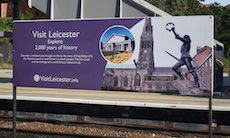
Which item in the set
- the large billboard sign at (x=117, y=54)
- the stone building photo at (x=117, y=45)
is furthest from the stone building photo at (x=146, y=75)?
the stone building photo at (x=117, y=45)

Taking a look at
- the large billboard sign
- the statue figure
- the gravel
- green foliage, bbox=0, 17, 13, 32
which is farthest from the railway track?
green foliage, bbox=0, 17, 13, 32

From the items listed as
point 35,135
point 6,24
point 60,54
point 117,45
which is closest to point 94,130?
point 35,135

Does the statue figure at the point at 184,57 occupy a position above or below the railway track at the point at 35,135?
above

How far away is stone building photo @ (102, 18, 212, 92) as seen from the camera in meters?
7.09

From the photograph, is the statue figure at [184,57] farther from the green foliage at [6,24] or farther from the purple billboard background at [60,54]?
the green foliage at [6,24]

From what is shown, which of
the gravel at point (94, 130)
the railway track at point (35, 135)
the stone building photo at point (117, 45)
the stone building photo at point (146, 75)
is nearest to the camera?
the stone building photo at point (146, 75)

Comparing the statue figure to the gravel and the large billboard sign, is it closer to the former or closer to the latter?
the large billboard sign

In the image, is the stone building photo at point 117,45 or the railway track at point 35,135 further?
the railway track at point 35,135

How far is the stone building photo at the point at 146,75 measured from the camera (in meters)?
7.09

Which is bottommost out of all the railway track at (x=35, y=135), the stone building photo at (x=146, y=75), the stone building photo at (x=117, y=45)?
the railway track at (x=35, y=135)

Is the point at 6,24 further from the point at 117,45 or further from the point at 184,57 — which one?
the point at 184,57

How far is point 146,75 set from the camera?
7574 millimetres

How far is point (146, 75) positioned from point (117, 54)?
621 millimetres

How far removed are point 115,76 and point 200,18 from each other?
5.69 feet
